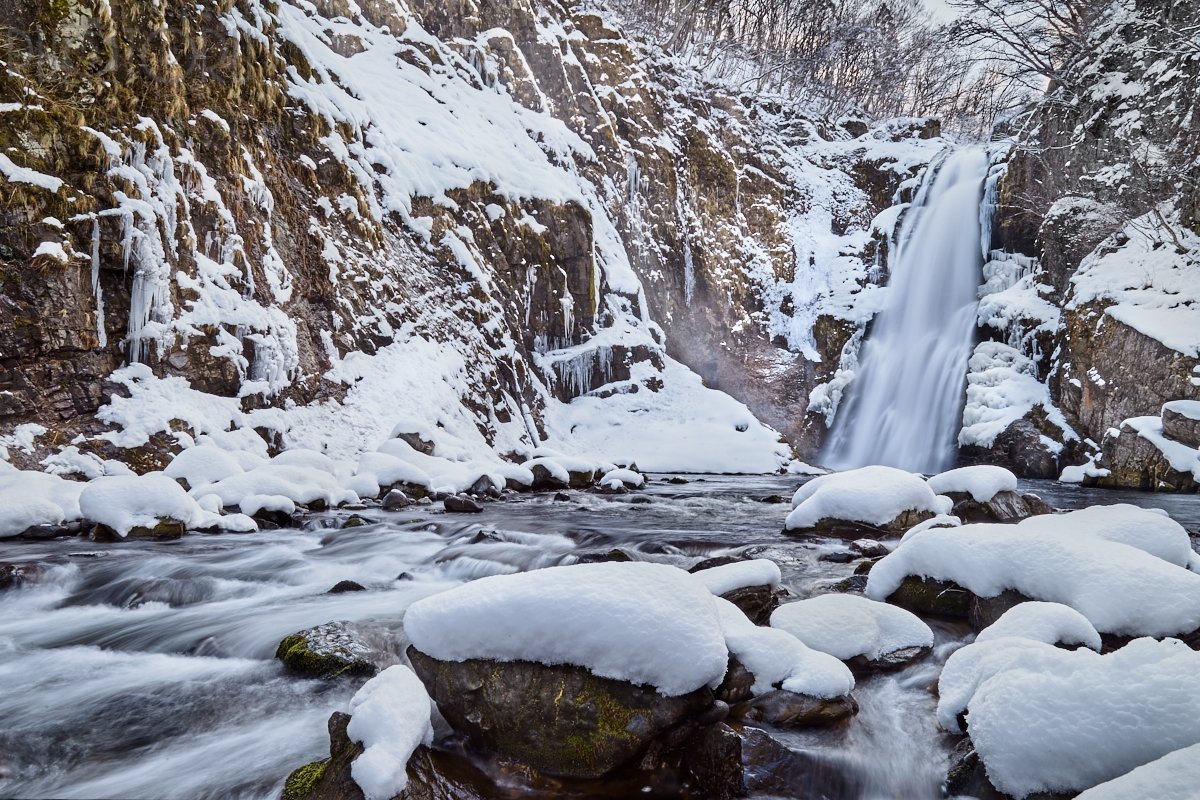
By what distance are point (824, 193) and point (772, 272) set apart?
597 centimetres

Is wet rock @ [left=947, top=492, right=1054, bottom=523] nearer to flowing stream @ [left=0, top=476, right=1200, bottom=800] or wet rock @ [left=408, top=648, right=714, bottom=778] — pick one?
flowing stream @ [left=0, top=476, right=1200, bottom=800]

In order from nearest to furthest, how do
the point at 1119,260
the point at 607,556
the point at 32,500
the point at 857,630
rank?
the point at 857,630
the point at 607,556
the point at 32,500
the point at 1119,260

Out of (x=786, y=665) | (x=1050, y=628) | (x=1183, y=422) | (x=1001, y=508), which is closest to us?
(x=786, y=665)

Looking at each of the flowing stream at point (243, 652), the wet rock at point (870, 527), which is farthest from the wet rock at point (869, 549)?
the wet rock at point (870, 527)

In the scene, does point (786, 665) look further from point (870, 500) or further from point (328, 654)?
point (870, 500)

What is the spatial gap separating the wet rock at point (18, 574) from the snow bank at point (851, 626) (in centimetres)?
532

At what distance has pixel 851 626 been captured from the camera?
3.17 m

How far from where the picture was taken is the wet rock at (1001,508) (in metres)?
6.78

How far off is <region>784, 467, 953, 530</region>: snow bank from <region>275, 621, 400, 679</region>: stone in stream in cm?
493

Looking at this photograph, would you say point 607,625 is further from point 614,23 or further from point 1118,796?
point 614,23

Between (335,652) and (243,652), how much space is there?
0.73 metres

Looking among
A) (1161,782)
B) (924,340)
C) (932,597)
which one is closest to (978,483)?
(932,597)

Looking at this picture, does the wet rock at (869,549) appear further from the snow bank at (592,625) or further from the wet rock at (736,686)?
the snow bank at (592,625)

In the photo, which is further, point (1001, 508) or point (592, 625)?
point (1001, 508)
